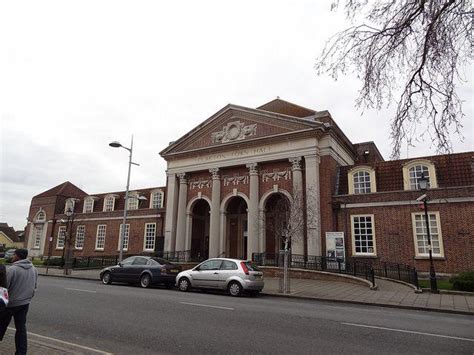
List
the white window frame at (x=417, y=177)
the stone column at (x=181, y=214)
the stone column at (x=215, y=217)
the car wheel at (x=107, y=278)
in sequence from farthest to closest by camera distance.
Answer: the stone column at (x=181, y=214)
the stone column at (x=215, y=217)
the white window frame at (x=417, y=177)
the car wheel at (x=107, y=278)

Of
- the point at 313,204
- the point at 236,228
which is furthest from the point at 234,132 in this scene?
the point at 313,204

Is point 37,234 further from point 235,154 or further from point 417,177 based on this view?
point 417,177

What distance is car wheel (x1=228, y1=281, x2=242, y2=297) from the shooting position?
13.8m

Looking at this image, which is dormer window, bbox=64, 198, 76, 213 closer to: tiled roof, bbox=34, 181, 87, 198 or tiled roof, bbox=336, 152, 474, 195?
tiled roof, bbox=34, 181, 87, 198

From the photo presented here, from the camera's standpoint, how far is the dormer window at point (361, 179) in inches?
938

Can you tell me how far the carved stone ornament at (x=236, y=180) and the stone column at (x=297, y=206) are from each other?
4183mm

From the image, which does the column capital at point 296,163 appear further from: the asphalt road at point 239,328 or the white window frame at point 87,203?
the white window frame at point 87,203

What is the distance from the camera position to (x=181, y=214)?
1176 inches

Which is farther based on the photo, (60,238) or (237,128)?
(60,238)

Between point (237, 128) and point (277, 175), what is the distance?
5.41 metres

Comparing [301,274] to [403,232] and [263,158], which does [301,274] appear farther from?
[263,158]

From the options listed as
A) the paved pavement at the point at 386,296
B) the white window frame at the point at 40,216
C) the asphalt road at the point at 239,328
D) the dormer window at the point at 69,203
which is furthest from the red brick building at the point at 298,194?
the white window frame at the point at 40,216

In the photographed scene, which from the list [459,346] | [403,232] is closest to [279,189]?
[403,232]

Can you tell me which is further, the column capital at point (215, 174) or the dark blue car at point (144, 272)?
the column capital at point (215, 174)
